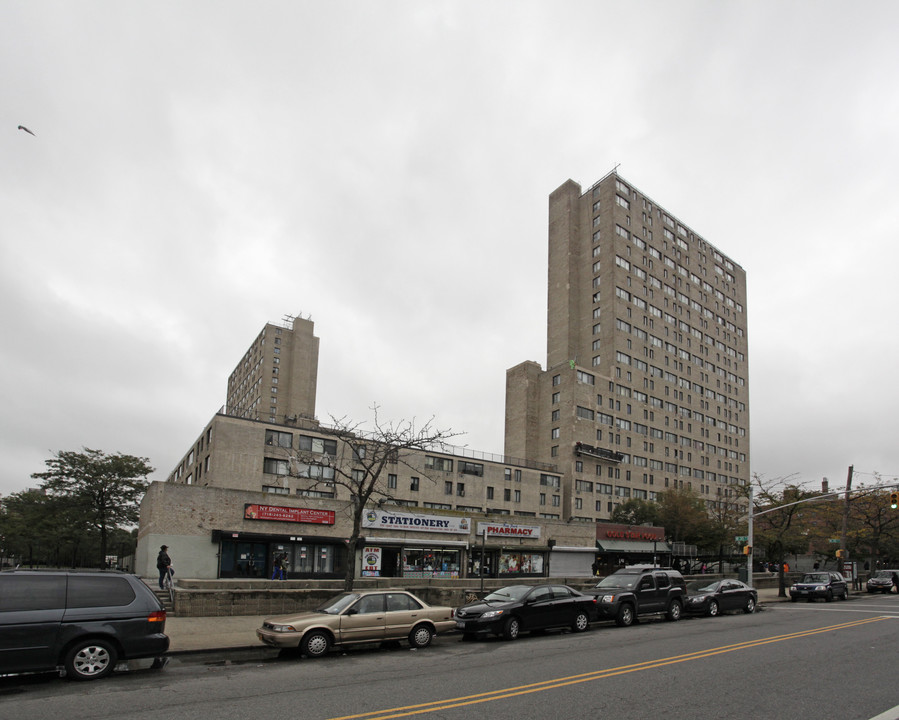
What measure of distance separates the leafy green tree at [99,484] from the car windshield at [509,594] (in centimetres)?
4343

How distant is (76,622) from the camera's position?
987 cm

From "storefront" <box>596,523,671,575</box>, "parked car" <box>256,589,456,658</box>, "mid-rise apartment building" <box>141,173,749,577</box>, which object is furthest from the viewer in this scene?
"storefront" <box>596,523,671,575</box>

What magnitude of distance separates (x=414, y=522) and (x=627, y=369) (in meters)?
49.6

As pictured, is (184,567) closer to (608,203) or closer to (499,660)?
(499,660)

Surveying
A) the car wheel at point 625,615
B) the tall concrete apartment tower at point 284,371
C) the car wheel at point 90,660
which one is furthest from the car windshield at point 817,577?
the tall concrete apartment tower at point 284,371

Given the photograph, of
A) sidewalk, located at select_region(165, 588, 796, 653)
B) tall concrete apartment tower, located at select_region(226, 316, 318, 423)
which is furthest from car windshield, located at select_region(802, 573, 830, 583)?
tall concrete apartment tower, located at select_region(226, 316, 318, 423)

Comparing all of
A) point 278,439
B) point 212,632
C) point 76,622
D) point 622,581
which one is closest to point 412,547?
point 278,439

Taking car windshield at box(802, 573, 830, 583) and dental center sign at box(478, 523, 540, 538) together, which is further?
dental center sign at box(478, 523, 540, 538)

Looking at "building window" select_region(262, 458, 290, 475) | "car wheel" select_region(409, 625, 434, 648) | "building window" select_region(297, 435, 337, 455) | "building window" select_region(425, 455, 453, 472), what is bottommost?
"car wheel" select_region(409, 625, 434, 648)

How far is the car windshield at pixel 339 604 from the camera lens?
13.1 metres

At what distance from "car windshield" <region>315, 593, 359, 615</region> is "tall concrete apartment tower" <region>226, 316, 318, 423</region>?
9694 centimetres

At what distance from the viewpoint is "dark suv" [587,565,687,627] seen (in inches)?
739

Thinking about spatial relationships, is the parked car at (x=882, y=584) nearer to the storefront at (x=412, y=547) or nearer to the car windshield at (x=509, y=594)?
the storefront at (x=412, y=547)

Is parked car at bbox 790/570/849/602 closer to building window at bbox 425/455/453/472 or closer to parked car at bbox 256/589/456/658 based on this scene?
parked car at bbox 256/589/456/658
